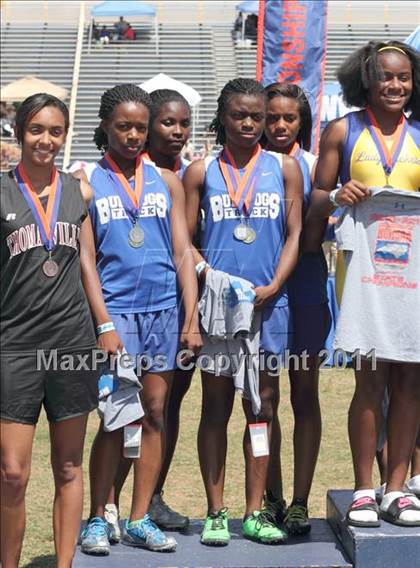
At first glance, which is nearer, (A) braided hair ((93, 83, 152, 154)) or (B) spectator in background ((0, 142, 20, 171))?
(A) braided hair ((93, 83, 152, 154))

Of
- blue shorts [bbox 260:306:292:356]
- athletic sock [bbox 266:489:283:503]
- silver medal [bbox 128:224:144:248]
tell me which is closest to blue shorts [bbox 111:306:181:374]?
silver medal [bbox 128:224:144:248]

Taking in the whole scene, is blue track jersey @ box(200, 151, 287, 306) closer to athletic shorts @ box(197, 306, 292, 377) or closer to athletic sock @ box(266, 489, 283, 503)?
athletic shorts @ box(197, 306, 292, 377)

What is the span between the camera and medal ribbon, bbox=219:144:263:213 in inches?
193

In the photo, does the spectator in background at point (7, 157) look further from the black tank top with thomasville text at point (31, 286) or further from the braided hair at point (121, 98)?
the black tank top with thomasville text at point (31, 286)

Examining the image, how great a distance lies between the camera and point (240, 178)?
4949 millimetres

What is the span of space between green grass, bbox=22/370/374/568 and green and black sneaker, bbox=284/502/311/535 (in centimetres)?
117

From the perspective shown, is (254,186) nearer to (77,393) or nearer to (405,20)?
(77,393)

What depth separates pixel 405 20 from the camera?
3628 centimetres

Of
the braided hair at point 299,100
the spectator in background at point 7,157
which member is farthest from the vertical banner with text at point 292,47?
the spectator in background at point 7,157

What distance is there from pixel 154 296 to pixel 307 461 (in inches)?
45.0

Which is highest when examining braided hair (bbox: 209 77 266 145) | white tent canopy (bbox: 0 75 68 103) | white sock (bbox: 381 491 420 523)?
white tent canopy (bbox: 0 75 68 103)

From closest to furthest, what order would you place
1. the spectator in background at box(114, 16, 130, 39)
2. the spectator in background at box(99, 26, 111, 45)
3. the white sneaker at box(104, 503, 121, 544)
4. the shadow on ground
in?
1. the white sneaker at box(104, 503, 121, 544)
2. the shadow on ground
3. the spectator in background at box(99, 26, 111, 45)
4. the spectator in background at box(114, 16, 130, 39)

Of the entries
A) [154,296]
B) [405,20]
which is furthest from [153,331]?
[405,20]

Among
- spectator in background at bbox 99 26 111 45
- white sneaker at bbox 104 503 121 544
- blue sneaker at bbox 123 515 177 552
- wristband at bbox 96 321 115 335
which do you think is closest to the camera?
wristband at bbox 96 321 115 335
